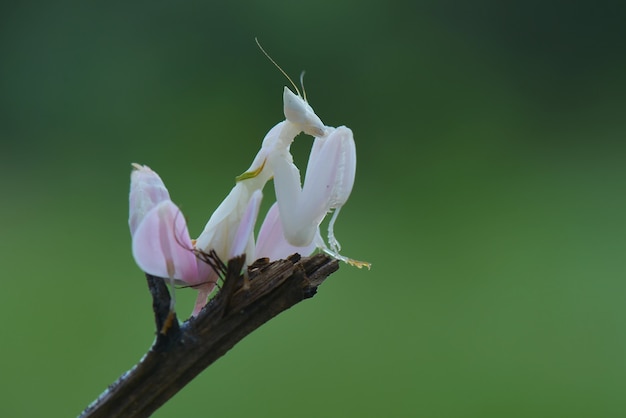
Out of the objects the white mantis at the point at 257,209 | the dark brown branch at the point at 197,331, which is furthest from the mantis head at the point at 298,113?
the dark brown branch at the point at 197,331

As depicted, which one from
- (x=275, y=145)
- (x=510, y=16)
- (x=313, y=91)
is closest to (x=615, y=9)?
(x=510, y=16)

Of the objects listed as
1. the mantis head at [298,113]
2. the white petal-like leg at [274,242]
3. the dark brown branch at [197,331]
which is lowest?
the dark brown branch at [197,331]

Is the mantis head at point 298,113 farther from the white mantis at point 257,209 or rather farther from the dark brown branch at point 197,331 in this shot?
the dark brown branch at point 197,331

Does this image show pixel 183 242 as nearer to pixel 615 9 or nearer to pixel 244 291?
pixel 244 291

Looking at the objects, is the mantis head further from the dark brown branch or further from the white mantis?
the dark brown branch

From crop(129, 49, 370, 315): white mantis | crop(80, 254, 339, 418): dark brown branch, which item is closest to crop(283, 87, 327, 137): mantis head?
crop(129, 49, 370, 315): white mantis
